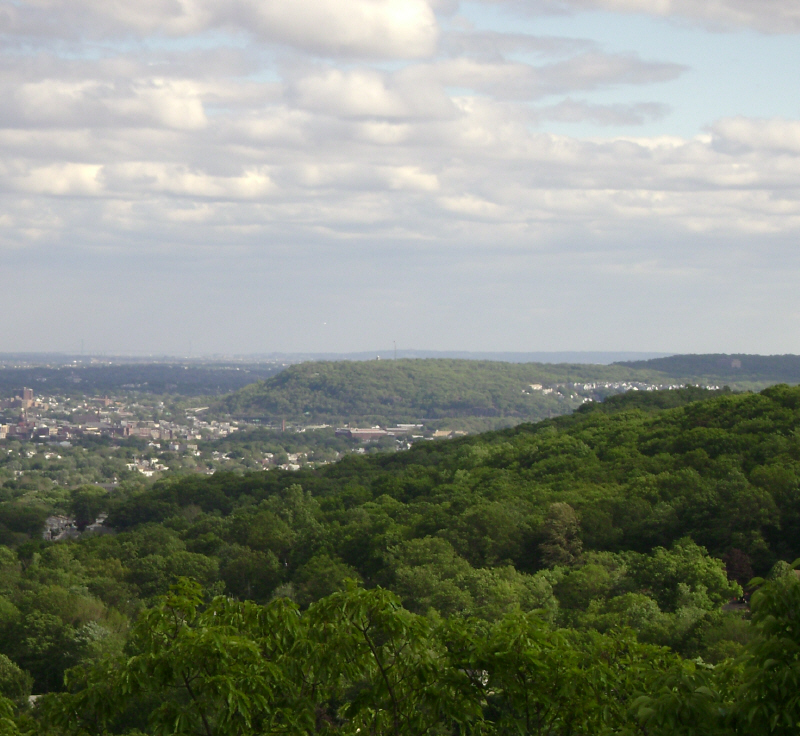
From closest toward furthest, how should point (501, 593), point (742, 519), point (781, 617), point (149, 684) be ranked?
point (781, 617)
point (149, 684)
point (501, 593)
point (742, 519)

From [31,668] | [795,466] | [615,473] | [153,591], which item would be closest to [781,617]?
[31,668]

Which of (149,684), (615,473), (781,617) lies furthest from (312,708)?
(615,473)

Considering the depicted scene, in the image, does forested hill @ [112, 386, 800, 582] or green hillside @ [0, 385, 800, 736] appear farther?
forested hill @ [112, 386, 800, 582]

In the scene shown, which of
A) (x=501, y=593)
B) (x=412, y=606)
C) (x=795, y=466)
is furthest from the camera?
(x=795, y=466)

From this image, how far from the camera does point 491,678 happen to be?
10.7 m

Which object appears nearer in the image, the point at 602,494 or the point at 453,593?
the point at 453,593

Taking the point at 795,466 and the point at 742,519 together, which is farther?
the point at 795,466

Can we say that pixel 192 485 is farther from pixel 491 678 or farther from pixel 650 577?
pixel 491 678

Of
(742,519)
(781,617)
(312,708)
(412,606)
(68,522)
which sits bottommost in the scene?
(68,522)

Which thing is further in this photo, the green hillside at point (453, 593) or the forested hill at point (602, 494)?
the forested hill at point (602, 494)

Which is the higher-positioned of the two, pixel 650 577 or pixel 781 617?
pixel 781 617

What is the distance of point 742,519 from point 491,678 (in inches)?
1221

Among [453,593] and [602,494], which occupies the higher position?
[602,494]

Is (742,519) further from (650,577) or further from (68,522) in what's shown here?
(68,522)
